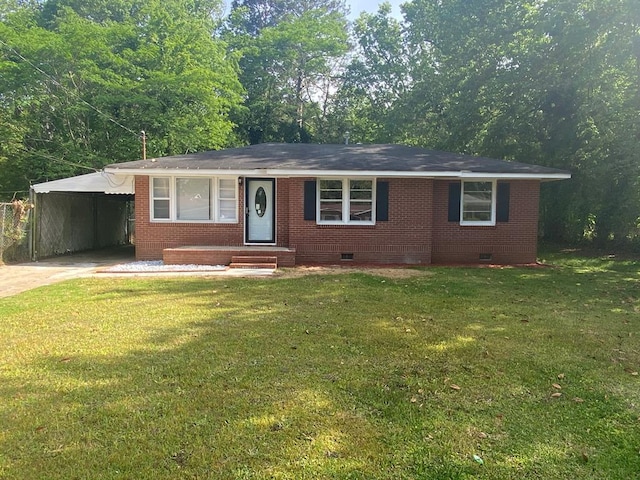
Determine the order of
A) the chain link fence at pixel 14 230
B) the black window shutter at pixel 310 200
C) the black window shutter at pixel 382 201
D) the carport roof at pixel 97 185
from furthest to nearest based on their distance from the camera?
the carport roof at pixel 97 185
the black window shutter at pixel 382 201
the black window shutter at pixel 310 200
the chain link fence at pixel 14 230

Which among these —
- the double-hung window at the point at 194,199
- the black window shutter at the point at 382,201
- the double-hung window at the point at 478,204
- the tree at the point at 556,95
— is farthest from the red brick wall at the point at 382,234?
the tree at the point at 556,95

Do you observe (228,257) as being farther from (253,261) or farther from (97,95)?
(97,95)

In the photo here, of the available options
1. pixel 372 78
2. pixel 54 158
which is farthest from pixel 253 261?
pixel 372 78

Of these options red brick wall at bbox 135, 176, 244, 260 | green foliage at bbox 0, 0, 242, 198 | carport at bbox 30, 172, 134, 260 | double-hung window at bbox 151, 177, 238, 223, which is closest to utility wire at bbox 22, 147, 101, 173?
green foliage at bbox 0, 0, 242, 198

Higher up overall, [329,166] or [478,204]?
[329,166]

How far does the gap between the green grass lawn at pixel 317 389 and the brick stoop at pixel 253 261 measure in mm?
4021

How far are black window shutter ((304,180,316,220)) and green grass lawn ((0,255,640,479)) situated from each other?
18.1ft

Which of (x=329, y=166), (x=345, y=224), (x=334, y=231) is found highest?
(x=329, y=166)

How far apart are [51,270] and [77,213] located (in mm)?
5695

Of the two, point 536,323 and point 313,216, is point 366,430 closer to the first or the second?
point 536,323

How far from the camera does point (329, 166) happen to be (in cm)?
1250

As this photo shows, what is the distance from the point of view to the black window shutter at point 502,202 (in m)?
13.4

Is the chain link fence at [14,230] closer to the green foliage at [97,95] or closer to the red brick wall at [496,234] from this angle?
the green foliage at [97,95]

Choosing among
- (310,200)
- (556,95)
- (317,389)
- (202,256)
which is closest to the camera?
(317,389)
